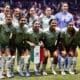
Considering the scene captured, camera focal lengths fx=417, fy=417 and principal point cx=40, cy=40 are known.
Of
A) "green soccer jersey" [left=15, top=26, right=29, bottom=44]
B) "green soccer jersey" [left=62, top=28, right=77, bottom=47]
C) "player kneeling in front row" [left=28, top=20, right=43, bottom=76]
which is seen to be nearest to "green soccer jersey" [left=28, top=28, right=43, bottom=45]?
"player kneeling in front row" [left=28, top=20, right=43, bottom=76]

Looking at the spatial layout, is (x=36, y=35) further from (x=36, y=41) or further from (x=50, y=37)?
(x=50, y=37)

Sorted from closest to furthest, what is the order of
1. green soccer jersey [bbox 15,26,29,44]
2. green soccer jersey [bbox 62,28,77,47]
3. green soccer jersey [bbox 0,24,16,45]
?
green soccer jersey [bbox 0,24,16,45], green soccer jersey [bbox 15,26,29,44], green soccer jersey [bbox 62,28,77,47]

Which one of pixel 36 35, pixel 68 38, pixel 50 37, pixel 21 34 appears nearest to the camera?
pixel 21 34

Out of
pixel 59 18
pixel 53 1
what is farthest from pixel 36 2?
pixel 59 18

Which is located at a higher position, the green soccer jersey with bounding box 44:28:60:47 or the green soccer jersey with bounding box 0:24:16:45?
the green soccer jersey with bounding box 0:24:16:45

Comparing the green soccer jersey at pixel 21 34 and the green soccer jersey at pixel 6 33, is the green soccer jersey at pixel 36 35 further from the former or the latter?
the green soccer jersey at pixel 6 33

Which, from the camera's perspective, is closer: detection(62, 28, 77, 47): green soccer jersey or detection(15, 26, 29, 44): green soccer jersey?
detection(15, 26, 29, 44): green soccer jersey

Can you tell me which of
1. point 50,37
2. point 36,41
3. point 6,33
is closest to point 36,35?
point 36,41

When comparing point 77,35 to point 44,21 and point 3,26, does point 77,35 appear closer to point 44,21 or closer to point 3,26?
point 44,21

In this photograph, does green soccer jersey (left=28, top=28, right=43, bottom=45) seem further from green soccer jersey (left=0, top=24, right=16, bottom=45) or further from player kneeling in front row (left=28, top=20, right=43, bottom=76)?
green soccer jersey (left=0, top=24, right=16, bottom=45)

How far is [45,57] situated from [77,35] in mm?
1062

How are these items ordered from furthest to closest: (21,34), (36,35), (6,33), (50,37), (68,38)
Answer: (68,38) < (50,37) < (36,35) < (21,34) < (6,33)

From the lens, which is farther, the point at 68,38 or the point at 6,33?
the point at 68,38

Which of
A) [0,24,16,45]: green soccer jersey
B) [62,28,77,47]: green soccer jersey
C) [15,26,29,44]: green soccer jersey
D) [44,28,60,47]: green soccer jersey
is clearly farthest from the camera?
[62,28,77,47]: green soccer jersey
